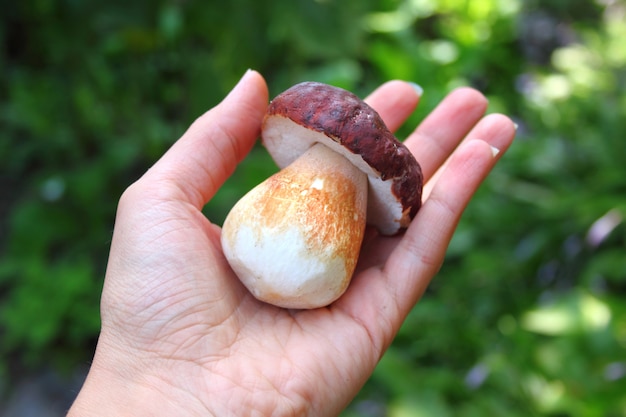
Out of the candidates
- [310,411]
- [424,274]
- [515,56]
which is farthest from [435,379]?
[515,56]

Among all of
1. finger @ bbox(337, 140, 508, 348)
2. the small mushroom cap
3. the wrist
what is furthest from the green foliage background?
the wrist

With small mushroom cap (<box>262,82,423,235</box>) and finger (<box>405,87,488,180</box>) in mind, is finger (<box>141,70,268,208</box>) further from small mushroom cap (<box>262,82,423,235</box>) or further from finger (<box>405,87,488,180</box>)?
finger (<box>405,87,488,180</box>)

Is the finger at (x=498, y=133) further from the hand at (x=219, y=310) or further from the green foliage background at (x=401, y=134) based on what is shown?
the green foliage background at (x=401, y=134)

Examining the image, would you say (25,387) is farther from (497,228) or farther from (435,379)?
(497,228)

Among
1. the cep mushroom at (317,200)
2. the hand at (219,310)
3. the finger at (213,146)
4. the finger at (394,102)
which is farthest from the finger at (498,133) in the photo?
the finger at (213,146)

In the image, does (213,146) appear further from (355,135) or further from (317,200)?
(355,135)

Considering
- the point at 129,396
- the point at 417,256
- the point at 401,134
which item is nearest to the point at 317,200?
the point at 417,256
